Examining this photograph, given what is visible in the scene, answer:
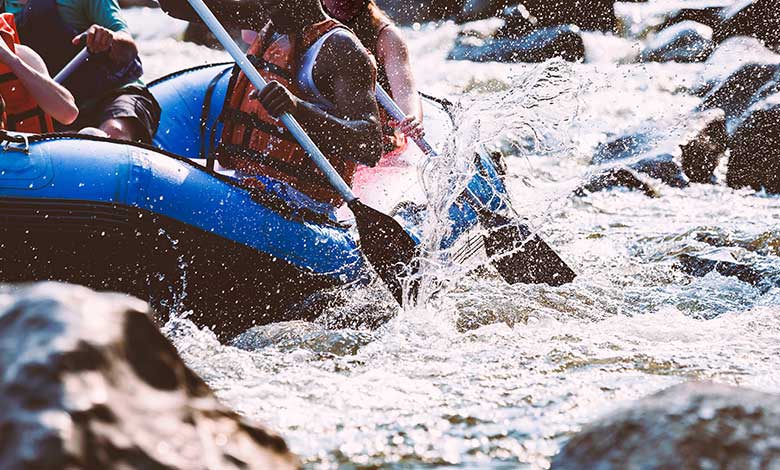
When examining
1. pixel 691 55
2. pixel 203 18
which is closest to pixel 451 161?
pixel 203 18

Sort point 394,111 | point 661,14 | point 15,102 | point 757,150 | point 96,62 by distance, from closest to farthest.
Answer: point 15,102 < point 96,62 < point 394,111 < point 757,150 < point 661,14

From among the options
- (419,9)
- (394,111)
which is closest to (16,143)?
(394,111)

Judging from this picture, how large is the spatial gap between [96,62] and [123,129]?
40 cm

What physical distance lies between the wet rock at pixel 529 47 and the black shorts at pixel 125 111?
742 centimetres

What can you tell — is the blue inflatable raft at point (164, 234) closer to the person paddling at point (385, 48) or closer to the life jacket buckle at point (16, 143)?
the life jacket buckle at point (16, 143)

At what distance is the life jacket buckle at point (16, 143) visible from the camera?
143 inches

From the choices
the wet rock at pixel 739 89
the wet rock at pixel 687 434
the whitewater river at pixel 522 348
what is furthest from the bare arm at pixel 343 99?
the wet rock at pixel 739 89

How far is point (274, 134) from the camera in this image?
167 inches

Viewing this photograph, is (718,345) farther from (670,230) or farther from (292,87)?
(670,230)

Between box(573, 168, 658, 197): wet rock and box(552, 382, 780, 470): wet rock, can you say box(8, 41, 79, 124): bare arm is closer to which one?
box(552, 382, 780, 470): wet rock

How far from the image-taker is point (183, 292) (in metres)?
3.83

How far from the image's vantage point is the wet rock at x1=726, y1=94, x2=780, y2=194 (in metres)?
8.39

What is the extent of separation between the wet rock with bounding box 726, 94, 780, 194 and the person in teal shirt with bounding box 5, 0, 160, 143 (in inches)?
208

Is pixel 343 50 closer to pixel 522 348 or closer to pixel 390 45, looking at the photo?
pixel 522 348
